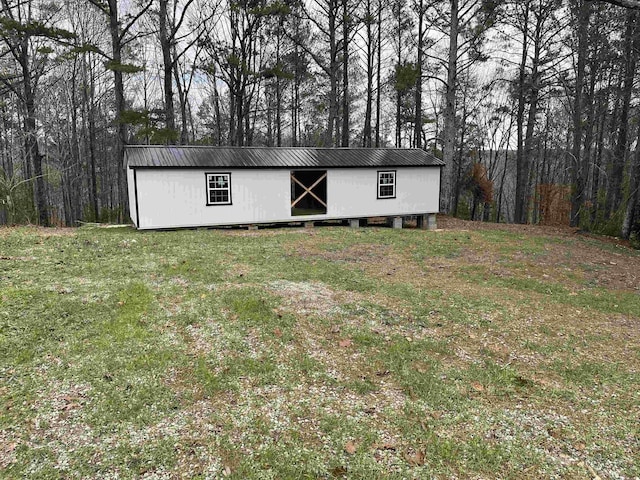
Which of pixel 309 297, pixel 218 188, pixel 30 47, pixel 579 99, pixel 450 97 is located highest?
pixel 30 47

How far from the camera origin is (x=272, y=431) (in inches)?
118

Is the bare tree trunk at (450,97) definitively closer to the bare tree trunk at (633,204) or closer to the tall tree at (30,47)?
the bare tree trunk at (633,204)

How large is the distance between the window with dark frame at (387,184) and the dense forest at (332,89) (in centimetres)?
371

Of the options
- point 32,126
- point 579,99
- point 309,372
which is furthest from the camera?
point 32,126

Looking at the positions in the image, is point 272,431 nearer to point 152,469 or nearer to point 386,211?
point 152,469

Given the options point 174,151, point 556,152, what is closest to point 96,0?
point 174,151

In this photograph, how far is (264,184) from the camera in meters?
13.0

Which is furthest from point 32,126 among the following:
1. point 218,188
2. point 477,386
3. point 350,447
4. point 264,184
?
point 477,386

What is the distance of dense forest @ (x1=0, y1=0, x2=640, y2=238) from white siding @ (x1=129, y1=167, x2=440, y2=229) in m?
2.98

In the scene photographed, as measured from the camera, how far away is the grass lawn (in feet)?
9.02

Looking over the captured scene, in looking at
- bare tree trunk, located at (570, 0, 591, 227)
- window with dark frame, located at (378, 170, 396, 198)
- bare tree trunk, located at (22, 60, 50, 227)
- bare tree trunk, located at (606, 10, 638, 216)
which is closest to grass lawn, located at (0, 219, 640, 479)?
window with dark frame, located at (378, 170, 396, 198)

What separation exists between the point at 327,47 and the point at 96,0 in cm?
1151

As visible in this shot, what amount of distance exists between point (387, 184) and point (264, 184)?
4.79 meters

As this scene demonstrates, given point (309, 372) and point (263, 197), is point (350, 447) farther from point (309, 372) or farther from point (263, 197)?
point (263, 197)
